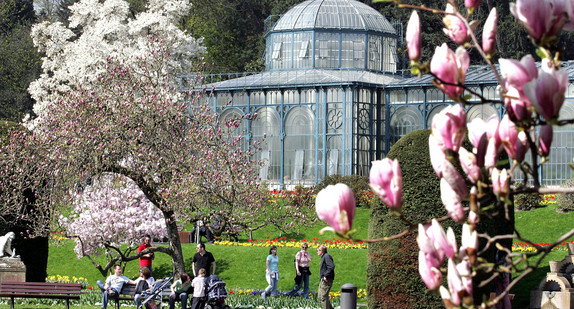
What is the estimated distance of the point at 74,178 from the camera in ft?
45.2

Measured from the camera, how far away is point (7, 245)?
15.2 meters

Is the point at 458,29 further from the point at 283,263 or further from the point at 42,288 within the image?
the point at 283,263

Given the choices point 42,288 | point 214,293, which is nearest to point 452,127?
point 214,293

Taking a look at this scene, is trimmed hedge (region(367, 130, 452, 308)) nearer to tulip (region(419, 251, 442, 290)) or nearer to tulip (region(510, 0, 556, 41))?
tulip (region(419, 251, 442, 290))

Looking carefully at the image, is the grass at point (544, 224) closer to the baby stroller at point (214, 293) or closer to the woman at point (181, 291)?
the baby stroller at point (214, 293)

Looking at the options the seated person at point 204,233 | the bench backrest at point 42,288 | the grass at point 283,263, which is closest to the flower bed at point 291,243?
the seated person at point 204,233

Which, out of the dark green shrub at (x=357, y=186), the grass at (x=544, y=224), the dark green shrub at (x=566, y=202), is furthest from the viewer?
the dark green shrub at (x=357, y=186)

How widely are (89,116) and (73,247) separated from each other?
310 inches

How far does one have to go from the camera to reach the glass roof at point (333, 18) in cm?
3372

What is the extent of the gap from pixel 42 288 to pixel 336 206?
11344mm

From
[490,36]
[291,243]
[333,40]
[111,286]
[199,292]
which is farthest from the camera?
[333,40]

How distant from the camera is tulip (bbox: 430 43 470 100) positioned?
266 cm

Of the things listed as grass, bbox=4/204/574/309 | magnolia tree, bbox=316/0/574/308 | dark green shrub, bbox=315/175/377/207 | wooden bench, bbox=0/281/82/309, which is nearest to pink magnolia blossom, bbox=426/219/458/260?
magnolia tree, bbox=316/0/574/308

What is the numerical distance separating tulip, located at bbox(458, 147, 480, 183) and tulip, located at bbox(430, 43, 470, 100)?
→ 0.18 metres
